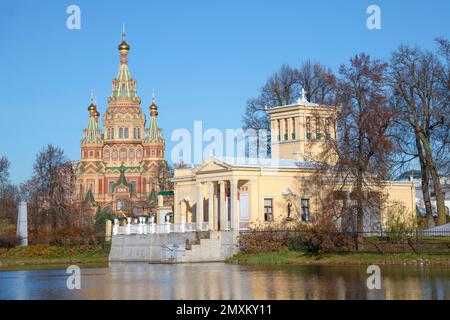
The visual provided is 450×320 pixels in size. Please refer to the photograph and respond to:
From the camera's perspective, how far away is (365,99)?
41.6 meters

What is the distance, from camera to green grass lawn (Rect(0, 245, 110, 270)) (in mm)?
53656

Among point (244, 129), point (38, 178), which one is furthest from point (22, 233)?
point (244, 129)

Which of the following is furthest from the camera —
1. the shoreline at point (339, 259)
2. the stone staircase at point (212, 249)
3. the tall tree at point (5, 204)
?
the tall tree at point (5, 204)

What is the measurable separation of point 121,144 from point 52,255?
279 feet

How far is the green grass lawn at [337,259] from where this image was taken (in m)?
36.6

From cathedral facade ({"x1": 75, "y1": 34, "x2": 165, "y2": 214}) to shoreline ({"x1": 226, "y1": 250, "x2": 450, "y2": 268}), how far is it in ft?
307

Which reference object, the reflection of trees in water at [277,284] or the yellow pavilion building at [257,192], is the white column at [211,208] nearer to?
the yellow pavilion building at [257,192]

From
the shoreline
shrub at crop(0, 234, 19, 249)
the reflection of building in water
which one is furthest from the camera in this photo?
shrub at crop(0, 234, 19, 249)

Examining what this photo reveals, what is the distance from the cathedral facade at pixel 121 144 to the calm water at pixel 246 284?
100869mm

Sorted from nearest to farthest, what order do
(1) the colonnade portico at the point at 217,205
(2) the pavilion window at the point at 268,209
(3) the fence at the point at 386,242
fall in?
(3) the fence at the point at 386,242, (1) the colonnade portico at the point at 217,205, (2) the pavilion window at the point at 268,209

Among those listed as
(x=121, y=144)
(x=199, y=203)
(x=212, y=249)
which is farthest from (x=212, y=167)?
(x=121, y=144)

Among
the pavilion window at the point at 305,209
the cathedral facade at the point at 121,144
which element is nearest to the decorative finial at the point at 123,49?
the cathedral facade at the point at 121,144

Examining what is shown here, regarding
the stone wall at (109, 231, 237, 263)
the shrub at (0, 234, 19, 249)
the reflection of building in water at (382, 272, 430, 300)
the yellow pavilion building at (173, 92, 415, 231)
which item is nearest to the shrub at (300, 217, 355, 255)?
the yellow pavilion building at (173, 92, 415, 231)

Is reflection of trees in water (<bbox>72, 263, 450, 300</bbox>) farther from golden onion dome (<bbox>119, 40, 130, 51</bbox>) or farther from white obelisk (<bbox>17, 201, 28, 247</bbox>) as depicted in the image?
golden onion dome (<bbox>119, 40, 130, 51</bbox>)
